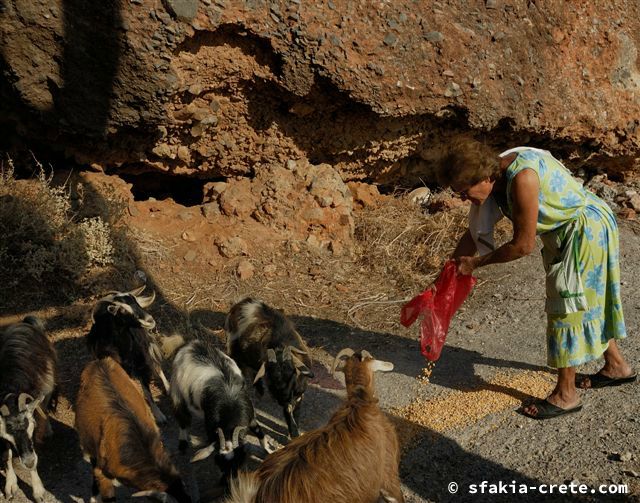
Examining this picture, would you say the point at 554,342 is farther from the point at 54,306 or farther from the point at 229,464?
the point at 54,306

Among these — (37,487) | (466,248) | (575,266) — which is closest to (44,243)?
(37,487)

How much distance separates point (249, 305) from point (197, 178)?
331 cm

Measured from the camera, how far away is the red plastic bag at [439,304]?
5414mm

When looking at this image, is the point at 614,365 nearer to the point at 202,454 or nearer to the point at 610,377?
the point at 610,377

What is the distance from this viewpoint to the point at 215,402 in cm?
481

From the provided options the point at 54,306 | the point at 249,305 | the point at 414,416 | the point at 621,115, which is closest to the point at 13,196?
the point at 54,306

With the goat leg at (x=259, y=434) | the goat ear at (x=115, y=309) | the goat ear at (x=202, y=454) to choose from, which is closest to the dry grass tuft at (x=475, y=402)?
the goat leg at (x=259, y=434)

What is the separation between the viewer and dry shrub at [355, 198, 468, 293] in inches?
313

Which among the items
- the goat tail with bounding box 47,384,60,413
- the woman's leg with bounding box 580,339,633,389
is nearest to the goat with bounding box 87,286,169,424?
the goat tail with bounding box 47,384,60,413

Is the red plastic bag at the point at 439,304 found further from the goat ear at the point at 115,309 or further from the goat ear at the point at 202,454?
the goat ear at the point at 115,309

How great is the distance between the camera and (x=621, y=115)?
9.44 m

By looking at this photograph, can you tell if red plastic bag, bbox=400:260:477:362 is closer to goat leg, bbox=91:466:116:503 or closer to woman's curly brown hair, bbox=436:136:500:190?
woman's curly brown hair, bbox=436:136:500:190

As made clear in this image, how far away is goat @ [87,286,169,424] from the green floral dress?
10.2 ft

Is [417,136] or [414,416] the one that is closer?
[414,416]
